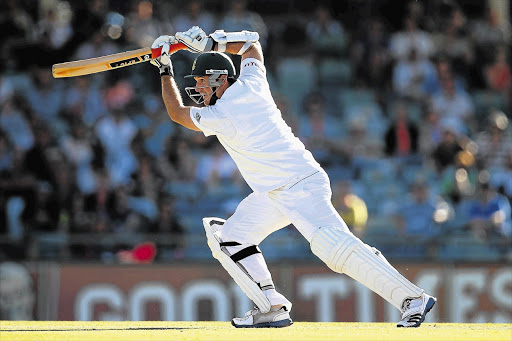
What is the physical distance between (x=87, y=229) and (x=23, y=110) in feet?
7.67

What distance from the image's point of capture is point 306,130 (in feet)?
43.4

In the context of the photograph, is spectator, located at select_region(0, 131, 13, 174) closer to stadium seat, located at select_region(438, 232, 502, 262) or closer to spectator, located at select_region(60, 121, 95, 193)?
spectator, located at select_region(60, 121, 95, 193)

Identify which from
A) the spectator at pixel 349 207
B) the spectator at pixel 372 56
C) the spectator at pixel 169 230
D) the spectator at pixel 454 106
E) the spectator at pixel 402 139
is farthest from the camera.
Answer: the spectator at pixel 372 56

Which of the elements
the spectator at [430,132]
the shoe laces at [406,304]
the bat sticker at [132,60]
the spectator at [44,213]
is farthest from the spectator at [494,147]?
the shoe laces at [406,304]

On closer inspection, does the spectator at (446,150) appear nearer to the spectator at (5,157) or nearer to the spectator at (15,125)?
the spectator at (15,125)

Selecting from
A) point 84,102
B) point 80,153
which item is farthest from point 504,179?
point 84,102

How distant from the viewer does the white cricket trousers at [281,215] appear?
21.2ft

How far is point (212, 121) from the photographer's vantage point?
6.54 meters

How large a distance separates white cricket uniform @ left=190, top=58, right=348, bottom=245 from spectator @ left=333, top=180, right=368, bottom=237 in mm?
4548

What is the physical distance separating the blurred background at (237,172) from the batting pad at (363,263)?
174 inches

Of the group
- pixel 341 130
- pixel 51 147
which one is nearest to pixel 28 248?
pixel 51 147

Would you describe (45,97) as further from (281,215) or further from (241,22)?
(281,215)

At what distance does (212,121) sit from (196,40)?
808 millimetres

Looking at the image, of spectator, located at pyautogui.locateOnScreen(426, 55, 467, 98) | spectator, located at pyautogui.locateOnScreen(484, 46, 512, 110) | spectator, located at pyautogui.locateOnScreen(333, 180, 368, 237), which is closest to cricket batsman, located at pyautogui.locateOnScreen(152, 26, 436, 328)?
spectator, located at pyautogui.locateOnScreen(333, 180, 368, 237)
